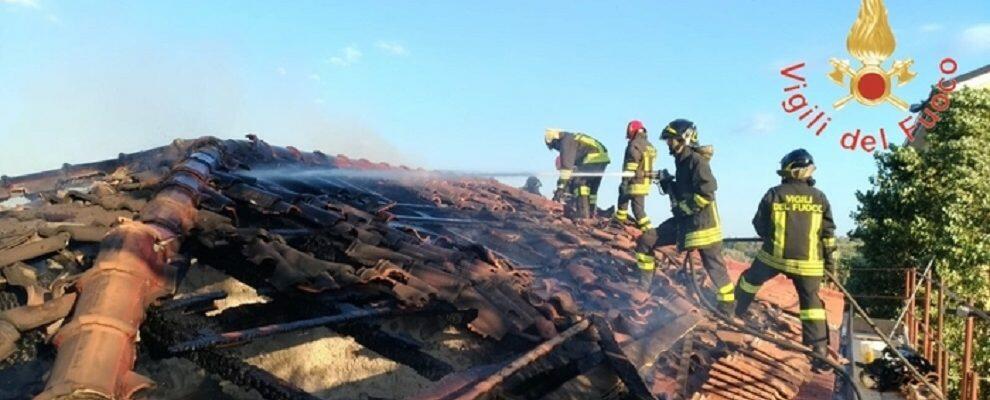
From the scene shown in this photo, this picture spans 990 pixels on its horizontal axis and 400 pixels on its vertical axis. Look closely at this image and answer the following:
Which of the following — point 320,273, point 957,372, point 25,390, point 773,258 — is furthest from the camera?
point 957,372

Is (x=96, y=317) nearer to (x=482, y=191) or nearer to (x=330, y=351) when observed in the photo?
(x=330, y=351)

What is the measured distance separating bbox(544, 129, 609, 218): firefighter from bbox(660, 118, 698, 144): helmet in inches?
159

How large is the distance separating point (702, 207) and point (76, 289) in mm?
5348

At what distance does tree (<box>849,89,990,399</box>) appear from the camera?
581 inches

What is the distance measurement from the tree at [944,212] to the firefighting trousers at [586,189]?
6.84 m

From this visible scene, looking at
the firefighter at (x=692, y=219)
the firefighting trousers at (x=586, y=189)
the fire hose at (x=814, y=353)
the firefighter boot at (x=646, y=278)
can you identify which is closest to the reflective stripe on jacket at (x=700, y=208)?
the firefighter at (x=692, y=219)

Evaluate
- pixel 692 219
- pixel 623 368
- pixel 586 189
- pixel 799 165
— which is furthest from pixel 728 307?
pixel 586 189

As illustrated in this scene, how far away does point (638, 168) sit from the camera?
9.99 metres

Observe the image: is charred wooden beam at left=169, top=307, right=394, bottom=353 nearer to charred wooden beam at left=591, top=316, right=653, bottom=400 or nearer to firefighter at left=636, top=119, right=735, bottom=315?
charred wooden beam at left=591, top=316, right=653, bottom=400

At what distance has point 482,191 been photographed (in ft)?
35.5

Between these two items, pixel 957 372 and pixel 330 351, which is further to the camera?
pixel 957 372

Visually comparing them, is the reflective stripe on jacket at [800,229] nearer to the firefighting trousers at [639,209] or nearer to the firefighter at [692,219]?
the firefighter at [692,219]

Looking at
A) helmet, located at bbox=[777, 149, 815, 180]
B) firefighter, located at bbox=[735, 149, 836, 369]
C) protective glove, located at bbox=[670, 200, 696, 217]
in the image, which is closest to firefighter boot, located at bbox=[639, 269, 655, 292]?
protective glove, located at bbox=[670, 200, 696, 217]

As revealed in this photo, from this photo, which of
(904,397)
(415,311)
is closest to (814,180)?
(904,397)
